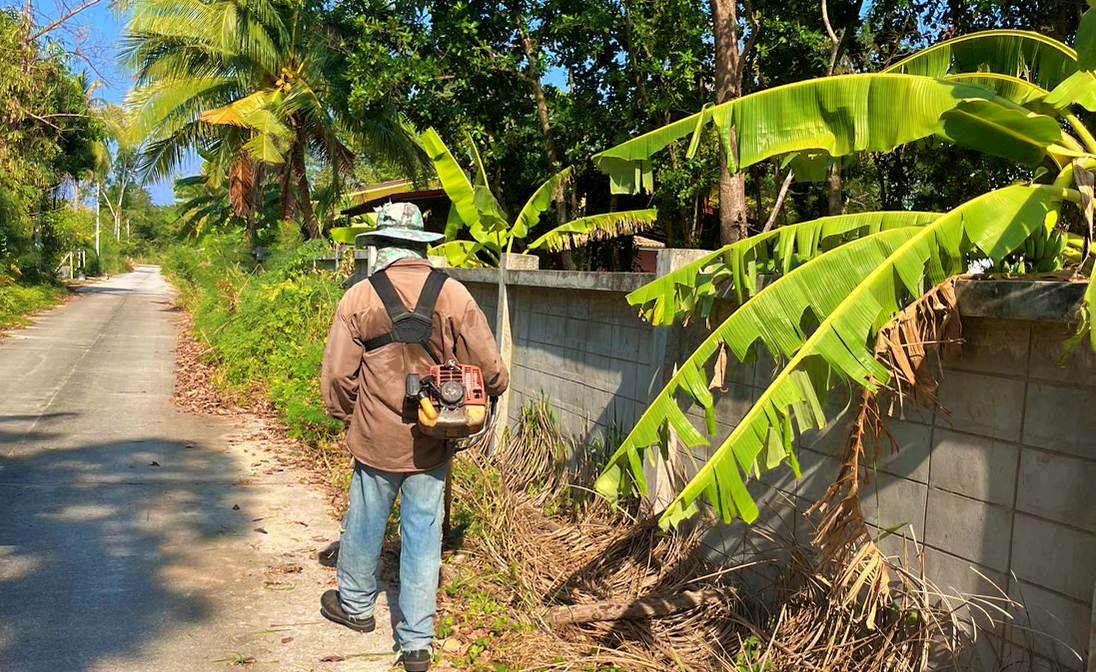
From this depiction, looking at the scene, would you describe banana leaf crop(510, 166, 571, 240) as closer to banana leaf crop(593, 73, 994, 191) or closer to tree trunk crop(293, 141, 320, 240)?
banana leaf crop(593, 73, 994, 191)

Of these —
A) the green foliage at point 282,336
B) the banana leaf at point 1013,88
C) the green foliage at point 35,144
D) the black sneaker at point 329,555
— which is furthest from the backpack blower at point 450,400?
the green foliage at point 35,144

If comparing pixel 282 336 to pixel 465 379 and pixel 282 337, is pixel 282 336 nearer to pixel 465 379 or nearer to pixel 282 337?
pixel 282 337

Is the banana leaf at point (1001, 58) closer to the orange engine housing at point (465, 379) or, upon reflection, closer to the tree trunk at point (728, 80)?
the orange engine housing at point (465, 379)

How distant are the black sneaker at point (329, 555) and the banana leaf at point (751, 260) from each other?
268 centimetres

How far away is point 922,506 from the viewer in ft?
11.6

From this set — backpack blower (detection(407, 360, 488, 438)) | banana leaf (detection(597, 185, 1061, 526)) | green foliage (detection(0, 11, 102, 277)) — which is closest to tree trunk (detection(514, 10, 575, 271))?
backpack blower (detection(407, 360, 488, 438))

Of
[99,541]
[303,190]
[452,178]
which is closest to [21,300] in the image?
[303,190]

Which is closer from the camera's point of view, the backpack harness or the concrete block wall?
the concrete block wall

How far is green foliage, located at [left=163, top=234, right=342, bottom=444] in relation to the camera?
9.55 m

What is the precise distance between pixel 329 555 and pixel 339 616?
3.76ft

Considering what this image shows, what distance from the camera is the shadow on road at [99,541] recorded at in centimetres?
453

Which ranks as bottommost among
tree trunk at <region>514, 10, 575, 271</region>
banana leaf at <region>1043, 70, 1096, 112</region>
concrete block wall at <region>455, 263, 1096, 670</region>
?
concrete block wall at <region>455, 263, 1096, 670</region>

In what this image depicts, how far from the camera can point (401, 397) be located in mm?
4477

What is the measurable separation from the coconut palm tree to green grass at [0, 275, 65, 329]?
16.4 ft
